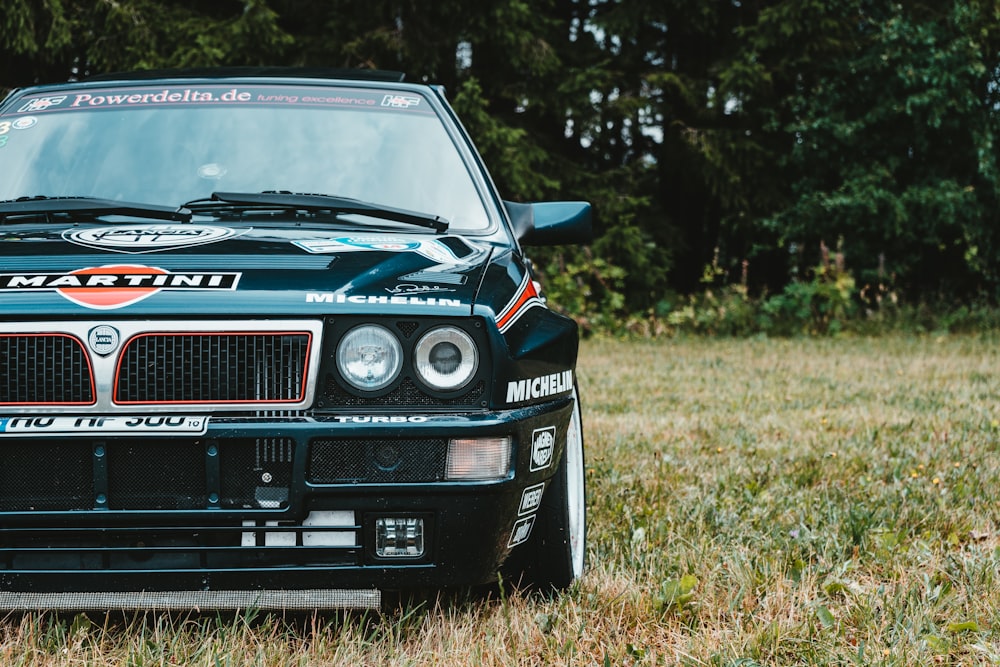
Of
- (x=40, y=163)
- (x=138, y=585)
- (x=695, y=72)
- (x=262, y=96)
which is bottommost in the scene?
(x=138, y=585)

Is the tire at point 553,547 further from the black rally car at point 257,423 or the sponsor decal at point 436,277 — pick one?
the sponsor decal at point 436,277

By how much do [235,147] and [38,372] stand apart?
4.02 feet

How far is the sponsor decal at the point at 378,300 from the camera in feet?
6.97

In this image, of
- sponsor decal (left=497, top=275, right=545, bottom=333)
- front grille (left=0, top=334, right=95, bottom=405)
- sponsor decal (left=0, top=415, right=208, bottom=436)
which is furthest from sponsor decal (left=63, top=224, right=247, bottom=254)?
sponsor decal (left=497, top=275, right=545, bottom=333)

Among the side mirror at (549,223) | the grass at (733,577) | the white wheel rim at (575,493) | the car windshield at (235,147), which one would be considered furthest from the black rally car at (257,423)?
the side mirror at (549,223)

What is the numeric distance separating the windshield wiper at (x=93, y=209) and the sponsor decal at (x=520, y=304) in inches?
36.0

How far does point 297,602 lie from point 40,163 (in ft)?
5.57

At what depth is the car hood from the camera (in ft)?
6.85

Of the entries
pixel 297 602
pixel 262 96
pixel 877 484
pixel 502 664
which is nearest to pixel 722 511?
pixel 877 484

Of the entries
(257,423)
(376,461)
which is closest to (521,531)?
(376,461)

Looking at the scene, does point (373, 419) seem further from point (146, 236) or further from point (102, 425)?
point (146, 236)

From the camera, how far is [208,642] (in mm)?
2279

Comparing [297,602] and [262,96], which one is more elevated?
[262,96]

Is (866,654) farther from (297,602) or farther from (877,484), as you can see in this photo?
(877,484)
